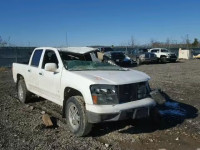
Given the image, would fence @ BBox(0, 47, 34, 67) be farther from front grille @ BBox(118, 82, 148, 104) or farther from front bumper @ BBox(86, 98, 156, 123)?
front bumper @ BBox(86, 98, 156, 123)

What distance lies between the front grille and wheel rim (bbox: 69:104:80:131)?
38.4 inches

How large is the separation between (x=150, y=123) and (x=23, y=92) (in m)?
4.12

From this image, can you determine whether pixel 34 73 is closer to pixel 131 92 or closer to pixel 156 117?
pixel 131 92

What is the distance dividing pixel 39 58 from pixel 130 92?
314 cm

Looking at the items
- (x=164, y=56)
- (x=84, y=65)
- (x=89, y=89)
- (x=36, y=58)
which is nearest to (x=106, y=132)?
(x=89, y=89)

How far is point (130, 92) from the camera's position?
507cm

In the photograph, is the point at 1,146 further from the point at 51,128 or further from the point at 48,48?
the point at 48,48

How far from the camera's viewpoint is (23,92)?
26.7 feet

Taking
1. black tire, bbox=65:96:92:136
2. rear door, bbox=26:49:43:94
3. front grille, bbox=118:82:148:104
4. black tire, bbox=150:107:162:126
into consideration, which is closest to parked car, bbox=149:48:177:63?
rear door, bbox=26:49:43:94

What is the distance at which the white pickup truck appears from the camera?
481cm

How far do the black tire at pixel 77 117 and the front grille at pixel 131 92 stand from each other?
2.49ft

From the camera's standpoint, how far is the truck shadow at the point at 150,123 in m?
5.62

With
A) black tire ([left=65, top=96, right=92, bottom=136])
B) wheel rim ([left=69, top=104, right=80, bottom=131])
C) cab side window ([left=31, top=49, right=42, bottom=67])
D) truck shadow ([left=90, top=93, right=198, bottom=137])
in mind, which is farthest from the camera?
cab side window ([left=31, top=49, right=42, bottom=67])

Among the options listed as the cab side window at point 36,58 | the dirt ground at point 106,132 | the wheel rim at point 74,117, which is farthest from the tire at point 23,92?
the wheel rim at point 74,117
